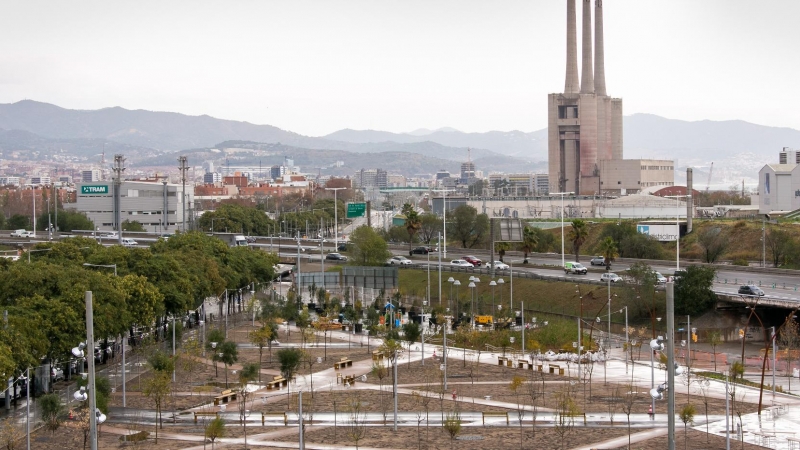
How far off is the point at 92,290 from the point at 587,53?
158046mm

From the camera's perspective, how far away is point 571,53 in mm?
194500

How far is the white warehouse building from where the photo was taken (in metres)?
148

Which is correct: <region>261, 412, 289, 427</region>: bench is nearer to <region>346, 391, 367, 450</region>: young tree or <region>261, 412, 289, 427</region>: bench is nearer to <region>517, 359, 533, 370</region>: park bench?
<region>346, 391, 367, 450</region>: young tree

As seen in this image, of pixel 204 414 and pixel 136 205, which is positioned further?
pixel 136 205

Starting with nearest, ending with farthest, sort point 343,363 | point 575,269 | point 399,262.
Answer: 1. point 343,363
2. point 575,269
3. point 399,262

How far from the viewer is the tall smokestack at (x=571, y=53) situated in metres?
193

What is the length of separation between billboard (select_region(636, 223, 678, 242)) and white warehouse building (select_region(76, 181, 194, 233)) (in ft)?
213

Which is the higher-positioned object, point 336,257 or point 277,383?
point 336,257

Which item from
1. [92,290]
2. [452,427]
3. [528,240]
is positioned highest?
[528,240]

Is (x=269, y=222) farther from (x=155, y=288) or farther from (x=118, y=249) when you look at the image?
(x=155, y=288)

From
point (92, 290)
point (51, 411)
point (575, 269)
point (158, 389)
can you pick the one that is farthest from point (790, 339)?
point (51, 411)

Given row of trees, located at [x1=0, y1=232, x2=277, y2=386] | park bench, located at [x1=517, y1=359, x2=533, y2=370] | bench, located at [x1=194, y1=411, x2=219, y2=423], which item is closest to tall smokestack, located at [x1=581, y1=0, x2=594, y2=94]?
row of trees, located at [x1=0, y1=232, x2=277, y2=386]

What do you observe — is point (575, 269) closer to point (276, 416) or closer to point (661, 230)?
point (661, 230)

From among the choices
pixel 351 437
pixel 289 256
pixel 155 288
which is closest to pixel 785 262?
pixel 289 256
